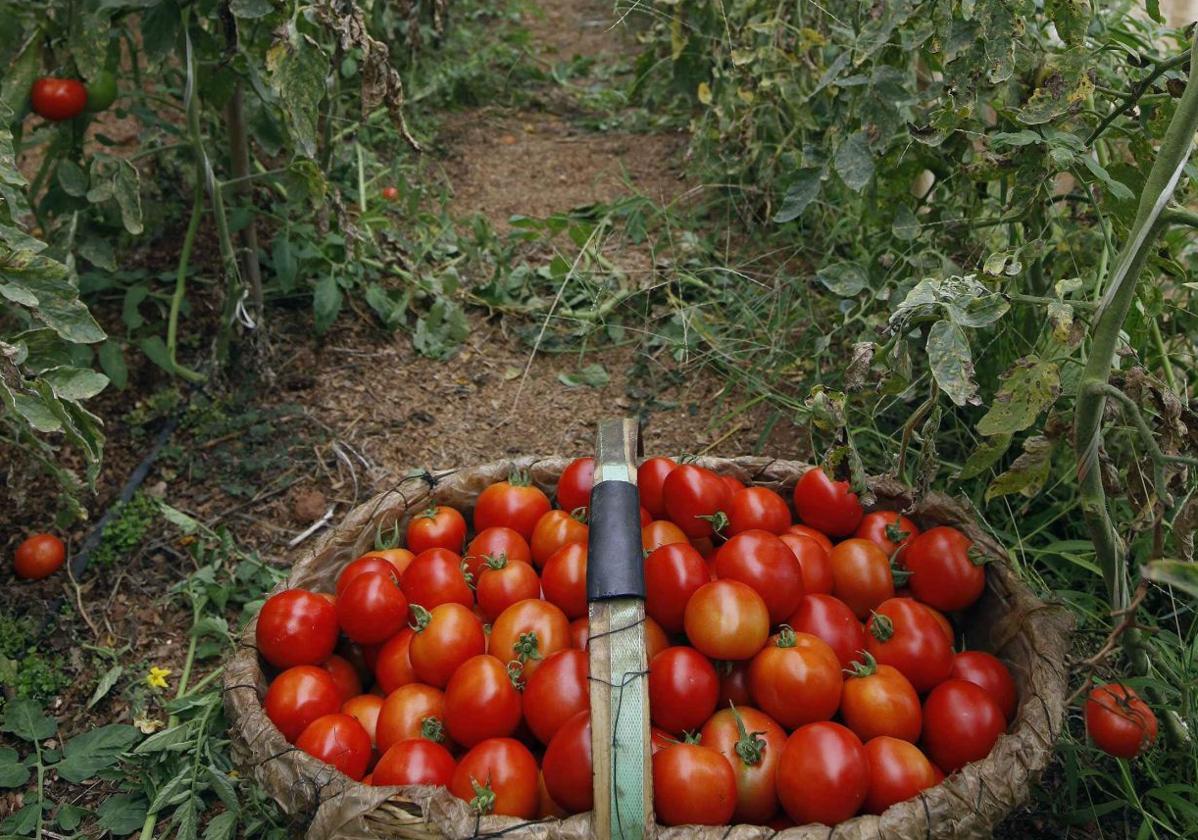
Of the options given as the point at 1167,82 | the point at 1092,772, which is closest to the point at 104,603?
the point at 1092,772

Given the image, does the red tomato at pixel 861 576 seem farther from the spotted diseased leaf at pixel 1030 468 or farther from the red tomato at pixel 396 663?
the red tomato at pixel 396 663

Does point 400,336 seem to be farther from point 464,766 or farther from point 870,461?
point 464,766

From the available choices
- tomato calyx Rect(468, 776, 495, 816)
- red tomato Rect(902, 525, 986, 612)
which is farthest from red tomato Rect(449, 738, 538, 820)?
red tomato Rect(902, 525, 986, 612)

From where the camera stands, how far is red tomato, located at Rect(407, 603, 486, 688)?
1.49m

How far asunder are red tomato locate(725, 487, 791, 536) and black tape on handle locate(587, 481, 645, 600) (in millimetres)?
283

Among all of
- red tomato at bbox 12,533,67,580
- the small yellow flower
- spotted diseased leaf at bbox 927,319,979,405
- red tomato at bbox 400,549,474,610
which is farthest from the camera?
red tomato at bbox 12,533,67,580

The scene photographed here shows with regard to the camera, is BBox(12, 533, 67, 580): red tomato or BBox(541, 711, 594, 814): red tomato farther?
BBox(12, 533, 67, 580): red tomato

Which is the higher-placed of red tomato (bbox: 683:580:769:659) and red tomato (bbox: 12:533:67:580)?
red tomato (bbox: 683:580:769:659)

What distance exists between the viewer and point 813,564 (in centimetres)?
156

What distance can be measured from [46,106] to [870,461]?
183 cm

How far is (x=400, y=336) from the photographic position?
2.67 metres

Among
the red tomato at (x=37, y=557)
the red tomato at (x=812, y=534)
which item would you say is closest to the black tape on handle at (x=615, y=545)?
the red tomato at (x=812, y=534)

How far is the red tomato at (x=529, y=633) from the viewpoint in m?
1.47

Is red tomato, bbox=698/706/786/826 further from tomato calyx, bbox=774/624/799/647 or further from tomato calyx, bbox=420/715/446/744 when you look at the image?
tomato calyx, bbox=420/715/446/744
